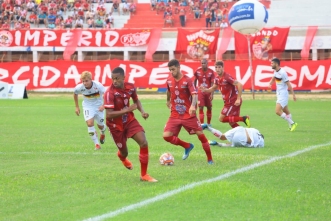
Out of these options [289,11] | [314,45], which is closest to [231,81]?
[314,45]

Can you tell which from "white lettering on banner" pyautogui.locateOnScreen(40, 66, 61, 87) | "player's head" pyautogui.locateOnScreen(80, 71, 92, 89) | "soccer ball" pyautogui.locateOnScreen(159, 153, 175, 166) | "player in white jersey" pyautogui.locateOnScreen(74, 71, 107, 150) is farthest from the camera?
"white lettering on banner" pyautogui.locateOnScreen(40, 66, 61, 87)

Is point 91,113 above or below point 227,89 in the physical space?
below

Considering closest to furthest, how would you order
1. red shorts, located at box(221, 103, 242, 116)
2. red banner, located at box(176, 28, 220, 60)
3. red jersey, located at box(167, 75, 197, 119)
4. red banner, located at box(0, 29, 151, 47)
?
red jersey, located at box(167, 75, 197, 119), red shorts, located at box(221, 103, 242, 116), red banner, located at box(176, 28, 220, 60), red banner, located at box(0, 29, 151, 47)

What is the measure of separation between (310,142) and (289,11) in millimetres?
33072

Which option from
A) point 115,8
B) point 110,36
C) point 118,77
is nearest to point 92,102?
point 118,77

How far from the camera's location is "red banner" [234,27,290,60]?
125ft

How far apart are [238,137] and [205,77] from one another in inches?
222

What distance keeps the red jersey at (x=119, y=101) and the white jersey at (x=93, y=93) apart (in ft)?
15.3

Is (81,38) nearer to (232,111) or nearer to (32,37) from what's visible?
(32,37)

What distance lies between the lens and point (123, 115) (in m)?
10.1

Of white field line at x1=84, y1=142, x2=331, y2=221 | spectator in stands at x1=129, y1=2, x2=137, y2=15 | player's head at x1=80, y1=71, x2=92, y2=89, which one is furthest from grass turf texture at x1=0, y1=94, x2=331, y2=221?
spectator in stands at x1=129, y1=2, x2=137, y2=15

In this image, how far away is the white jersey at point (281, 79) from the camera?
759 inches

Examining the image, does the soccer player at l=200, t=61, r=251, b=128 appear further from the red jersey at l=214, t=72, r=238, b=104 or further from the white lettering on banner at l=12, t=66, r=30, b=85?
the white lettering on banner at l=12, t=66, r=30, b=85

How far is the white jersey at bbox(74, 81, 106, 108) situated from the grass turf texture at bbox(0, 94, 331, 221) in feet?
3.32
